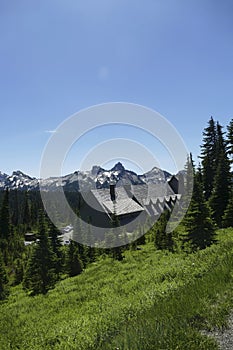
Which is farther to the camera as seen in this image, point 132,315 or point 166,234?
point 166,234

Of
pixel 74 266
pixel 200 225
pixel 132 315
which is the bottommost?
pixel 74 266

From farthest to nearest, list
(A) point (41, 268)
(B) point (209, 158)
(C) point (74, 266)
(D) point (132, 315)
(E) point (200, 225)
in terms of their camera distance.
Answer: (B) point (209, 158)
(C) point (74, 266)
(A) point (41, 268)
(E) point (200, 225)
(D) point (132, 315)

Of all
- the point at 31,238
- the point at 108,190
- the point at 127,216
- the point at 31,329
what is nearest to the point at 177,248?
the point at 31,329

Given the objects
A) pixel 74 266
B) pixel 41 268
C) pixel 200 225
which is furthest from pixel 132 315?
pixel 74 266

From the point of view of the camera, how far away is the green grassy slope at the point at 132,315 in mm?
5465

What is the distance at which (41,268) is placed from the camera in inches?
979

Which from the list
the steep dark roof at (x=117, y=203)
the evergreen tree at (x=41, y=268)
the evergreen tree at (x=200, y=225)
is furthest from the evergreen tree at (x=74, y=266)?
the steep dark roof at (x=117, y=203)

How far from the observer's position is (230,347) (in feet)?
15.3

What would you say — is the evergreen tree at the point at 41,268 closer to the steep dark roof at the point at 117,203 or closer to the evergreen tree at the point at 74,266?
the evergreen tree at the point at 74,266

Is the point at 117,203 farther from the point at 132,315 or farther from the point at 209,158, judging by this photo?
the point at 132,315

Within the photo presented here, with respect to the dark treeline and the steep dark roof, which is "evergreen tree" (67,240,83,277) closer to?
the dark treeline

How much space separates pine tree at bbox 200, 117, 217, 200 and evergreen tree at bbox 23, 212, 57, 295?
25.0m

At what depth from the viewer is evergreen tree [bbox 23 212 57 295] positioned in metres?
24.5

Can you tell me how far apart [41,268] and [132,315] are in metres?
18.4
